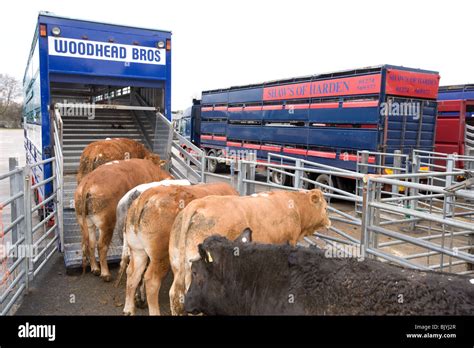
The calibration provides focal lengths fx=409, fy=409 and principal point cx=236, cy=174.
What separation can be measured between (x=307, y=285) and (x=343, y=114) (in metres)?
9.22

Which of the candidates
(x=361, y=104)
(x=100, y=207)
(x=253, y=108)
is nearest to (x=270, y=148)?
(x=253, y=108)

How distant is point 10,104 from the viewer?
222 ft

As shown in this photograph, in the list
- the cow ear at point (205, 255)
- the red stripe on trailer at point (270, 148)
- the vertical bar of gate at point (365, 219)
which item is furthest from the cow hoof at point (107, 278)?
the red stripe on trailer at point (270, 148)

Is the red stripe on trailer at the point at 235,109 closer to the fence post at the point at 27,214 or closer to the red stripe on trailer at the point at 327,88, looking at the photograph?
the red stripe on trailer at the point at 327,88

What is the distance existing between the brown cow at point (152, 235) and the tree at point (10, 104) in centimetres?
6962

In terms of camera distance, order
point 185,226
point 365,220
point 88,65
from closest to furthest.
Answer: point 185,226, point 365,220, point 88,65

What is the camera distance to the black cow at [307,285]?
2.29 m

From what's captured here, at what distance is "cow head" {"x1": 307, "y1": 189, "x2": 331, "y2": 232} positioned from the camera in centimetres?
467

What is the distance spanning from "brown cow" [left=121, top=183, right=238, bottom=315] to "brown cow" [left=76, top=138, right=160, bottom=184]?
2717 millimetres

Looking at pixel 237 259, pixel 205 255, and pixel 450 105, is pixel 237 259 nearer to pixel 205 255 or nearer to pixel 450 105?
pixel 205 255

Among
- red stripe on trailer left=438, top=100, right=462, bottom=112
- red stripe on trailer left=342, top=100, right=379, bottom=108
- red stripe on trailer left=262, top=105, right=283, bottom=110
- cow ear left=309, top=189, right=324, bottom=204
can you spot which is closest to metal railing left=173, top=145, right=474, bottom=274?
cow ear left=309, top=189, right=324, bottom=204
